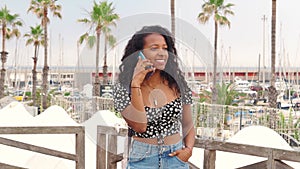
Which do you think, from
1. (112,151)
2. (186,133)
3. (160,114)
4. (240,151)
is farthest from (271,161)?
(160,114)

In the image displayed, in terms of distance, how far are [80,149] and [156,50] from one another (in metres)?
1.29

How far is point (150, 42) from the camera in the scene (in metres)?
0.89

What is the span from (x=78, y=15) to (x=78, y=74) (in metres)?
0.79

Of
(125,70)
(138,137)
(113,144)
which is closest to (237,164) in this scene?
(113,144)

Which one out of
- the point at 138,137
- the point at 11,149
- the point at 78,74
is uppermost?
the point at 78,74

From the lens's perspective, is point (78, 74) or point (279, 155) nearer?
point (78, 74)

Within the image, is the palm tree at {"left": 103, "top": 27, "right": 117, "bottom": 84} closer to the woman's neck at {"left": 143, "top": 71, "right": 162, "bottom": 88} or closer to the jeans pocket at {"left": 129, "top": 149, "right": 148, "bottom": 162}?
the woman's neck at {"left": 143, "top": 71, "right": 162, "bottom": 88}

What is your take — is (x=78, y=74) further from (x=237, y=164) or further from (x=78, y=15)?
(x=237, y=164)

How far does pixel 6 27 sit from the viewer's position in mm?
17547

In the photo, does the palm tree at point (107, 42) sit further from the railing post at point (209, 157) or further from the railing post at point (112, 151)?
the railing post at point (209, 157)

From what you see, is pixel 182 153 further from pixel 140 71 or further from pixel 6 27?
pixel 6 27

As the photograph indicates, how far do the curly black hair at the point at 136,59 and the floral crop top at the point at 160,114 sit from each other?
28mm

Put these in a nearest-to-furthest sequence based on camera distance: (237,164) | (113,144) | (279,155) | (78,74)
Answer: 1. (78,74)
2. (113,144)
3. (279,155)
4. (237,164)

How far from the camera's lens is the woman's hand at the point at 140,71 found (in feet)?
2.76
